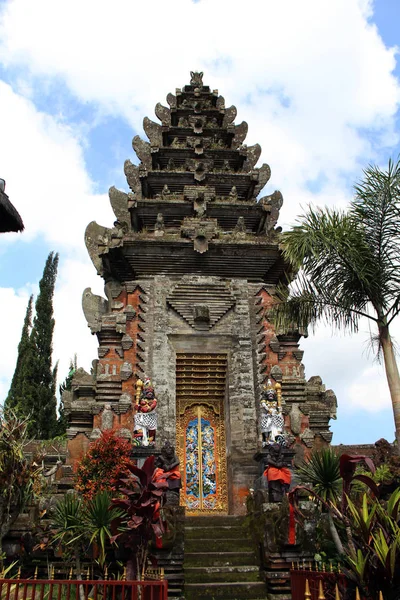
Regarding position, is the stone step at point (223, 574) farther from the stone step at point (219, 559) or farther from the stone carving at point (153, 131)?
the stone carving at point (153, 131)

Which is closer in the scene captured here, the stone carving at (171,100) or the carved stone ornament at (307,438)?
the carved stone ornament at (307,438)

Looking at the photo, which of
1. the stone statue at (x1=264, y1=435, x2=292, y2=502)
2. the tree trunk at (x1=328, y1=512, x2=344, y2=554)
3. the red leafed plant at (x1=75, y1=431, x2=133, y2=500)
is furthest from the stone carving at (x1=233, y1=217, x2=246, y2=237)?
the tree trunk at (x1=328, y1=512, x2=344, y2=554)

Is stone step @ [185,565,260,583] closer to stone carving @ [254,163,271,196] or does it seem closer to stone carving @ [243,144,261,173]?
stone carving @ [254,163,271,196]

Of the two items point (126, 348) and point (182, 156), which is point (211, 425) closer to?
point (126, 348)

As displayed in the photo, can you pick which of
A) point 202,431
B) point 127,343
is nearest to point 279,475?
point 202,431

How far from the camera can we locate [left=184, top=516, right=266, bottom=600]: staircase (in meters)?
8.47

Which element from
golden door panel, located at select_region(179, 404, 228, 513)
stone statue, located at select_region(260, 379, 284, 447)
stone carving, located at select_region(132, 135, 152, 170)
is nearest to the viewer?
stone statue, located at select_region(260, 379, 284, 447)

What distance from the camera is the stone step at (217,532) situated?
395 inches

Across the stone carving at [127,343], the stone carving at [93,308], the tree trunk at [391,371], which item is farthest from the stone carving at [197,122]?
the tree trunk at [391,371]

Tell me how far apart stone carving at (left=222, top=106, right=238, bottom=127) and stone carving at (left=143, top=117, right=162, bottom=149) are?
244 centimetres

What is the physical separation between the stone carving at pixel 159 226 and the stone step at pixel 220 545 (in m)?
7.70

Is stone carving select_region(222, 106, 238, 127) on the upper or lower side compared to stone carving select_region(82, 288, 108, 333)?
upper

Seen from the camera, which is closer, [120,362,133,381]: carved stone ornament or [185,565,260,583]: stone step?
[185,565,260,583]: stone step

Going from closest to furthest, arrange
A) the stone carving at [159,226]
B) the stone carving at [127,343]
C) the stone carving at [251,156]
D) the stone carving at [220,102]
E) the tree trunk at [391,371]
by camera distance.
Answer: the tree trunk at [391,371], the stone carving at [127,343], the stone carving at [159,226], the stone carving at [251,156], the stone carving at [220,102]
